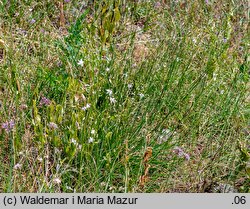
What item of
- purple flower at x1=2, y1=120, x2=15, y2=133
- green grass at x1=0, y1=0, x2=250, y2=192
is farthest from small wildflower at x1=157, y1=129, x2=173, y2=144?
purple flower at x1=2, y1=120, x2=15, y2=133

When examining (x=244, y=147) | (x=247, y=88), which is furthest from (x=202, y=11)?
(x=244, y=147)

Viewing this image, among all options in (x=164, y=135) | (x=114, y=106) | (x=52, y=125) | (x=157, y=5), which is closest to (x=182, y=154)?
(x=164, y=135)

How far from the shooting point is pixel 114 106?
2.71 meters

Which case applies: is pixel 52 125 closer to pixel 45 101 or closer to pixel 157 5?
pixel 45 101

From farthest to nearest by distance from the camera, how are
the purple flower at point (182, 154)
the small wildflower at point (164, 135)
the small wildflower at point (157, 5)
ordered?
the small wildflower at point (157, 5)
the small wildflower at point (164, 135)
the purple flower at point (182, 154)

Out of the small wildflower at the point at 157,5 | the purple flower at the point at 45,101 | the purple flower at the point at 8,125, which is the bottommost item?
the purple flower at the point at 8,125

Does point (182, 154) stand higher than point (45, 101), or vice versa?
point (45, 101)

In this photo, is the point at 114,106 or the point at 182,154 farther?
the point at 114,106

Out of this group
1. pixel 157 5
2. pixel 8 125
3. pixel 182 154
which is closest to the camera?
pixel 8 125

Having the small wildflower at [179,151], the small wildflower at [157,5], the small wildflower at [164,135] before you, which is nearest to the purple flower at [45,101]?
the small wildflower at [164,135]

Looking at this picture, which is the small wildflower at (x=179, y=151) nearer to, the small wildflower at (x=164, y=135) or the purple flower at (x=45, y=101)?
the small wildflower at (x=164, y=135)

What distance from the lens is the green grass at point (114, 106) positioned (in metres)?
2.44

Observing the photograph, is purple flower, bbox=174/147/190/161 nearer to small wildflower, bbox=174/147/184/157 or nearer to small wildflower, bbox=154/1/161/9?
small wildflower, bbox=174/147/184/157

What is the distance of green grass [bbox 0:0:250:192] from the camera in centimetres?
244
